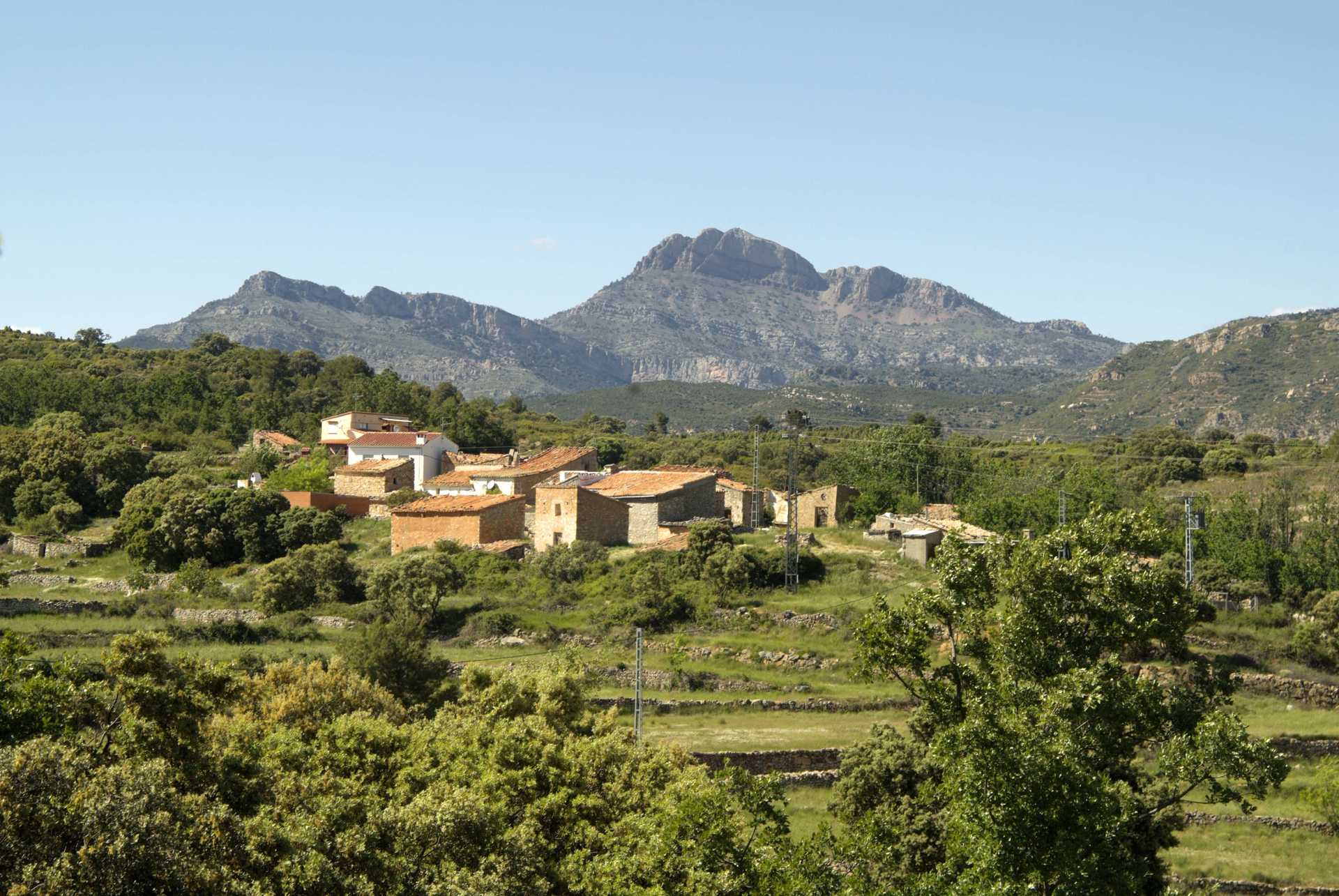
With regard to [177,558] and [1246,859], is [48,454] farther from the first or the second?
[1246,859]

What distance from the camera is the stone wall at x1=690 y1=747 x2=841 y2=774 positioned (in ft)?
89.7

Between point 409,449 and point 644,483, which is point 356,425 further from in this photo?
point 644,483

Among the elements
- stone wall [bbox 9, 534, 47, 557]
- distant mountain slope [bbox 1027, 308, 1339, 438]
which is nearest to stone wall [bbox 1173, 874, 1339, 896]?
stone wall [bbox 9, 534, 47, 557]

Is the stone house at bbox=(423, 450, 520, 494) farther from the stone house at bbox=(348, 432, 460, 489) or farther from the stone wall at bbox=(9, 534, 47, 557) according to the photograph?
the stone wall at bbox=(9, 534, 47, 557)

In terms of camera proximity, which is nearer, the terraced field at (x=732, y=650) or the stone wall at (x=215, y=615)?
the terraced field at (x=732, y=650)

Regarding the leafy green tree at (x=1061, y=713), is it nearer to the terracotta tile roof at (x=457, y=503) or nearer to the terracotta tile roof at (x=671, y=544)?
the terracotta tile roof at (x=671, y=544)

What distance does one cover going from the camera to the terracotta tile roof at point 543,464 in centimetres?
5356

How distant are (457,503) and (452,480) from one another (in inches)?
301

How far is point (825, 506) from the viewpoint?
5303 cm

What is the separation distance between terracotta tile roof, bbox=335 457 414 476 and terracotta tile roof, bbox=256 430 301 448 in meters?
9.43

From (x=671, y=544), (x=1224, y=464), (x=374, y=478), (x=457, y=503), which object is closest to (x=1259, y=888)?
(x=671, y=544)

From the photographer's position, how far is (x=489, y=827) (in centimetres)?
1666

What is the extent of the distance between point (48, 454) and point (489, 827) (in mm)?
48258

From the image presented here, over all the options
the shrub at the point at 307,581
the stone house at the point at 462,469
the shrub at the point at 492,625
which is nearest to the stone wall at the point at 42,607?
the shrub at the point at 307,581
